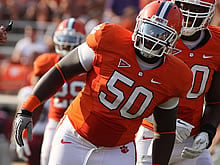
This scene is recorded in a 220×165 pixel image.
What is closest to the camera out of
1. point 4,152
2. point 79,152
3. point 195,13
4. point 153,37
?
point 153,37

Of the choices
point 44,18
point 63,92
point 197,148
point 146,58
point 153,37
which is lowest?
point 44,18

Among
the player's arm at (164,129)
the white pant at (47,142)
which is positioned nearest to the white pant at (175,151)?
the player's arm at (164,129)

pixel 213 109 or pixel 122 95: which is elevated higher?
pixel 122 95

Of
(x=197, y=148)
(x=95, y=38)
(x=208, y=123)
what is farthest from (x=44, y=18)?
(x=95, y=38)

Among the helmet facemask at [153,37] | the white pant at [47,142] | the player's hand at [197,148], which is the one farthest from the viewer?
the white pant at [47,142]

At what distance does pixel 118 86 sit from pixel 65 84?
76.7 inches

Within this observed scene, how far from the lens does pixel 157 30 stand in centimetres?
368

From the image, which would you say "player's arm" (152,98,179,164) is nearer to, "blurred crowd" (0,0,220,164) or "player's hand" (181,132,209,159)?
"player's hand" (181,132,209,159)

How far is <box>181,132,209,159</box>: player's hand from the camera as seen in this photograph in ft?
13.7

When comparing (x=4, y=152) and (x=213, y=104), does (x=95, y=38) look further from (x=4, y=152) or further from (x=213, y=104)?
(x=4, y=152)

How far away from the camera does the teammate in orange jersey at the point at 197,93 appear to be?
4230 millimetres

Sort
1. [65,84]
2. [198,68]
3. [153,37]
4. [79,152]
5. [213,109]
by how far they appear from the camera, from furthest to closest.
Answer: [65,84]
[213,109]
[198,68]
[79,152]
[153,37]

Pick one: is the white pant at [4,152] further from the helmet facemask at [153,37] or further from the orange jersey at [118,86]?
the helmet facemask at [153,37]

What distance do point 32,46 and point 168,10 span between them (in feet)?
23.6
